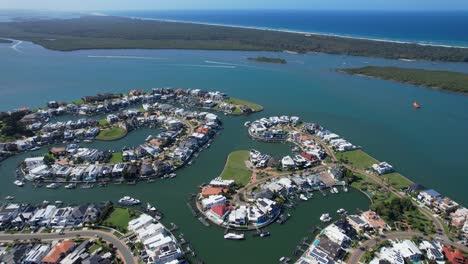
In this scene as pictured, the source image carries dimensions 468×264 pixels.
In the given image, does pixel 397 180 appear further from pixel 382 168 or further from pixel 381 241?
pixel 381 241

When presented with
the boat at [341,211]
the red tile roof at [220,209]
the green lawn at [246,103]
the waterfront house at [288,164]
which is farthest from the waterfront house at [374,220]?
the green lawn at [246,103]

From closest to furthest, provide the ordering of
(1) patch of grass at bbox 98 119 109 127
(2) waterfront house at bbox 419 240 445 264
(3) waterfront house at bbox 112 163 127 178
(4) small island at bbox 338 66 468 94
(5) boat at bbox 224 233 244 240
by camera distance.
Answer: (2) waterfront house at bbox 419 240 445 264, (5) boat at bbox 224 233 244 240, (3) waterfront house at bbox 112 163 127 178, (1) patch of grass at bbox 98 119 109 127, (4) small island at bbox 338 66 468 94

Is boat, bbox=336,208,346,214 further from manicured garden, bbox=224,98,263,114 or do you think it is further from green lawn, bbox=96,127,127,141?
green lawn, bbox=96,127,127,141

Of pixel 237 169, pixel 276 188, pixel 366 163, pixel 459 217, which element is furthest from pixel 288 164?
pixel 459 217

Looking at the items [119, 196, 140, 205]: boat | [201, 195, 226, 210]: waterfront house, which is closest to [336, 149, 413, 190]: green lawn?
[201, 195, 226, 210]: waterfront house

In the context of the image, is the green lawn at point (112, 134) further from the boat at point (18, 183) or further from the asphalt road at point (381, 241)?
the asphalt road at point (381, 241)

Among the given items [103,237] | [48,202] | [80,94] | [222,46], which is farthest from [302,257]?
[222,46]

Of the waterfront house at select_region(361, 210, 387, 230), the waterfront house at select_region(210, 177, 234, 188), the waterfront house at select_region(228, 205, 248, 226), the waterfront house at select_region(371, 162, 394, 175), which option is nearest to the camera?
the waterfront house at select_region(361, 210, 387, 230)
